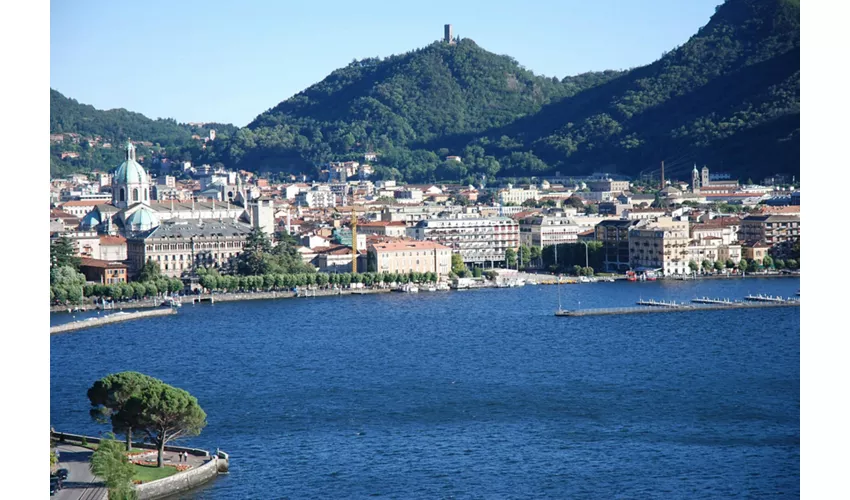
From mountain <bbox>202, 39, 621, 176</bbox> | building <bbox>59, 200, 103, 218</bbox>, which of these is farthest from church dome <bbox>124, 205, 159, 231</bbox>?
mountain <bbox>202, 39, 621, 176</bbox>

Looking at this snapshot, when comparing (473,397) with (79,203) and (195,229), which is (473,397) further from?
(79,203)

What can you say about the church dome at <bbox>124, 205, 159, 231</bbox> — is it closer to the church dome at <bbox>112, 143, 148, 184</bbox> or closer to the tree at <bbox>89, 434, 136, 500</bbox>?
the church dome at <bbox>112, 143, 148, 184</bbox>

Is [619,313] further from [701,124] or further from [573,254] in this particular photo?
[701,124]

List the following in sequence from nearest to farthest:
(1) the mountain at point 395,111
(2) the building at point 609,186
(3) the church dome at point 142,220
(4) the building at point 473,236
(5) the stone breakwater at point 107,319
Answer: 1. (5) the stone breakwater at point 107,319
2. (3) the church dome at point 142,220
3. (4) the building at point 473,236
4. (2) the building at point 609,186
5. (1) the mountain at point 395,111

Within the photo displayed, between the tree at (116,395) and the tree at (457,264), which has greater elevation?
the tree at (457,264)

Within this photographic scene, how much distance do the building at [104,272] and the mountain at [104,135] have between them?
9.98m

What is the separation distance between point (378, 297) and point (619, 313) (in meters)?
4.02

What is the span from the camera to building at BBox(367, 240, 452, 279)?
1953 centimetres

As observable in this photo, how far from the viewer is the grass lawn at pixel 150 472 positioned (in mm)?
6536

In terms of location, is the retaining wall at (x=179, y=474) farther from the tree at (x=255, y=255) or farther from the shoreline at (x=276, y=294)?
the tree at (x=255, y=255)

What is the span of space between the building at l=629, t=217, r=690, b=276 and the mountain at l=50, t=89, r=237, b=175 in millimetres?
12339

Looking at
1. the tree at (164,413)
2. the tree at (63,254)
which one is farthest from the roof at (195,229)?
the tree at (164,413)
